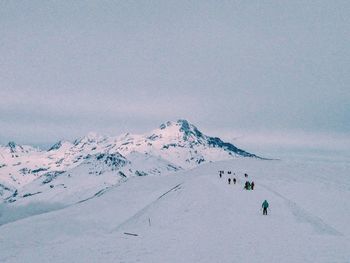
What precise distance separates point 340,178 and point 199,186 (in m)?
38.5

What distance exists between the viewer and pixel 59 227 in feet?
240

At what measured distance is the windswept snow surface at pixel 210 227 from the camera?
80.7 feet

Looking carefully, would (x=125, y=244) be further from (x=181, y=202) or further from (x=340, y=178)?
(x=340, y=178)

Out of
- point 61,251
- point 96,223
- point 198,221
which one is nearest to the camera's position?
point 61,251

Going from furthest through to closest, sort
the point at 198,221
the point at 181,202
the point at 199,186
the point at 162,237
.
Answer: the point at 199,186, the point at 181,202, the point at 198,221, the point at 162,237

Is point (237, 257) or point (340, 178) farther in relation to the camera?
point (340, 178)

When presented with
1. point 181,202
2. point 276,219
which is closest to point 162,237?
point 276,219

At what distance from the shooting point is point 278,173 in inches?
3639

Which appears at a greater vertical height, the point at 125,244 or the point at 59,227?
the point at 125,244

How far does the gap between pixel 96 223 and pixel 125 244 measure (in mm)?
45450

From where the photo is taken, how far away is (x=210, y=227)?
113 ft

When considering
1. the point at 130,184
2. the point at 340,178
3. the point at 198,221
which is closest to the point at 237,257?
the point at 198,221

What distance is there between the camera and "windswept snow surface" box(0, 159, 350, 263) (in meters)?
24.6

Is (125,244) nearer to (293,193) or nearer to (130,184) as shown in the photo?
(293,193)
